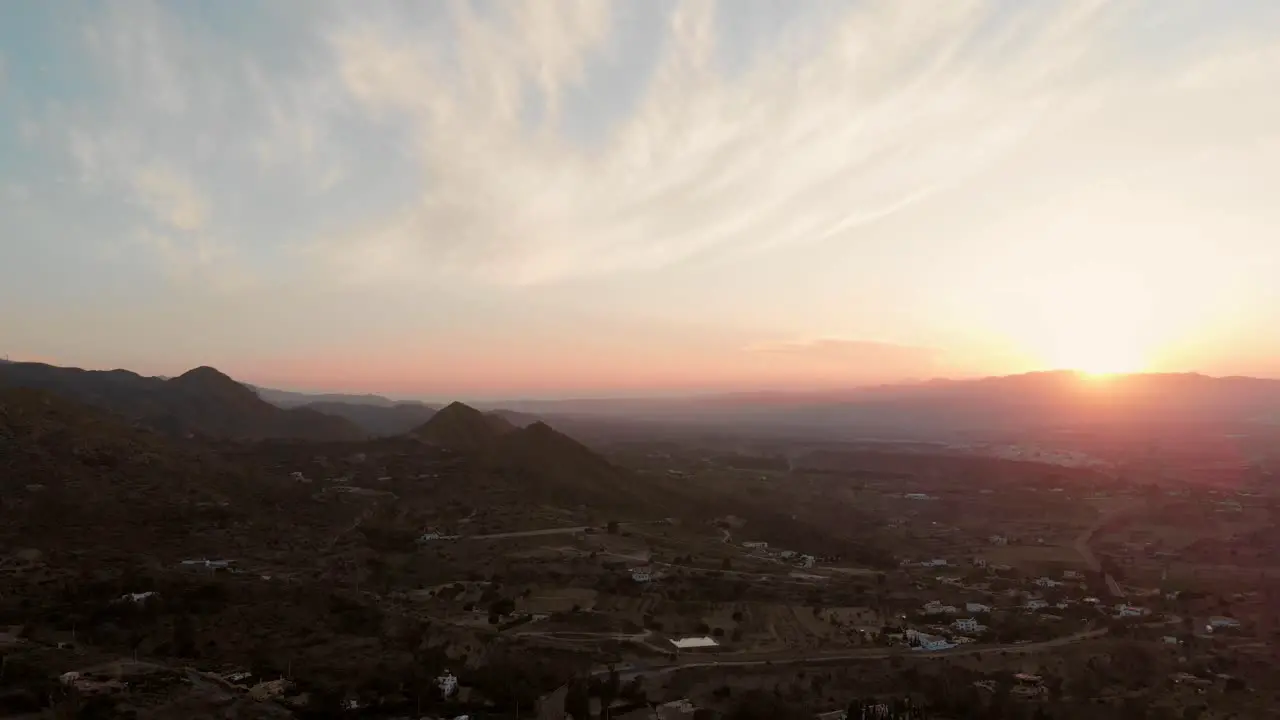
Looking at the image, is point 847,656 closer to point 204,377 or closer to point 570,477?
point 570,477

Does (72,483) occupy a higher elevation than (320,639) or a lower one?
higher

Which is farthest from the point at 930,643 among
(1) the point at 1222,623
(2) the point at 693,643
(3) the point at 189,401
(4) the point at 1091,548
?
(3) the point at 189,401

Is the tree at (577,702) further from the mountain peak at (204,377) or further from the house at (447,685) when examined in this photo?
the mountain peak at (204,377)

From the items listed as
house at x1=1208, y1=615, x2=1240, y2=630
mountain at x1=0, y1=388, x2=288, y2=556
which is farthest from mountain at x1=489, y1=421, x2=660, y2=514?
house at x1=1208, y1=615, x2=1240, y2=630

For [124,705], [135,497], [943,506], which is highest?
[135,497]

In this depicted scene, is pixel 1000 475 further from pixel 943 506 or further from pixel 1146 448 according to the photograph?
pixel 1146 448

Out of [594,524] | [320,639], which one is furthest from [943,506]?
[320,639]

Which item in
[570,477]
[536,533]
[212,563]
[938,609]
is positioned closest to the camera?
[212,563]
